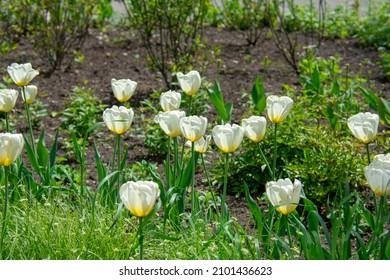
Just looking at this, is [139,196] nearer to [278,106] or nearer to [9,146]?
[9,146]

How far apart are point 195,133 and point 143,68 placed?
13.3 feet

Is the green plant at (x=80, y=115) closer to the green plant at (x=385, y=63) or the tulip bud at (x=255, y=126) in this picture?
the tulip bud at (x=255, y=126)

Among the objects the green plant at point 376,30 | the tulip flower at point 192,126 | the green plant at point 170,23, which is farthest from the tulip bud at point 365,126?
the green plant at point 376,30

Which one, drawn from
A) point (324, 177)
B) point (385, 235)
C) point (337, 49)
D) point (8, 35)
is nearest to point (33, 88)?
point (324, 177)

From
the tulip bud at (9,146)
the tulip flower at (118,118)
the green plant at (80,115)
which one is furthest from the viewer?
the green plant at (80,115)

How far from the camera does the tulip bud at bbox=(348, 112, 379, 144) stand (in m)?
3.97

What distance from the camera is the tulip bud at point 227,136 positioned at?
12.7 ft

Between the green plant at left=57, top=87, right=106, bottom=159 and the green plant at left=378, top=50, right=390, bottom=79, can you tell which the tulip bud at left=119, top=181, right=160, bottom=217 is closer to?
the green plant at left=57, top=87, right=106, bottom=159

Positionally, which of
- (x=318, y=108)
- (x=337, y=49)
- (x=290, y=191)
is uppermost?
(x=290, y=191)

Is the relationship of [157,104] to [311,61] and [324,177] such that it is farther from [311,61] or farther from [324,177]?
[324,177]

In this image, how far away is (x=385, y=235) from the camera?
3.83m

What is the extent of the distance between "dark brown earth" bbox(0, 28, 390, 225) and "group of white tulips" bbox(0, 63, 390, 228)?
166 centimetres

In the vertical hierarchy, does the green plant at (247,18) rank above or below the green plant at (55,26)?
below

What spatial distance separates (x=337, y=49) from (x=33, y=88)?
175 inches
